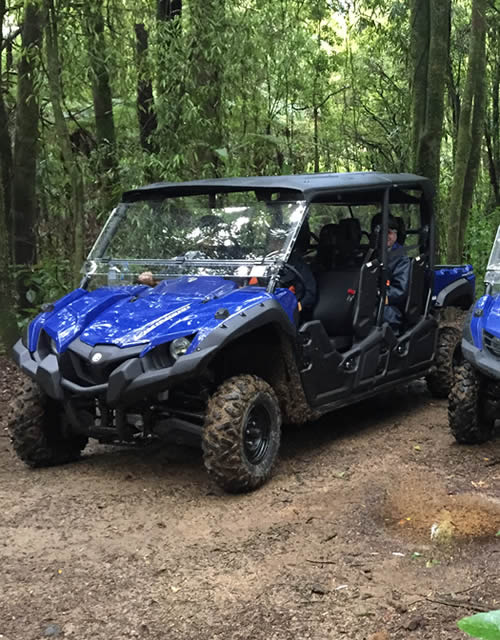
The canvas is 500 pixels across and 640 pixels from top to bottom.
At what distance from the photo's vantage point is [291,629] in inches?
117

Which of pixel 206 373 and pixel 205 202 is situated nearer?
pixel 206 373

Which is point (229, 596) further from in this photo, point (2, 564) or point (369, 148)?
point (369, 148)

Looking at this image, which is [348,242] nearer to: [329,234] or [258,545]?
[329,234]

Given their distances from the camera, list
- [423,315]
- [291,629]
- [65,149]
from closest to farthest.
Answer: [291,629], [423,315], [65,149]

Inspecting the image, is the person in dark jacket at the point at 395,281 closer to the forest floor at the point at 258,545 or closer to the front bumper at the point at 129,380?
the forest floor at the point at 258,545

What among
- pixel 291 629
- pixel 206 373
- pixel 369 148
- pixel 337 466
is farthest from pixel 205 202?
pixel 369 148

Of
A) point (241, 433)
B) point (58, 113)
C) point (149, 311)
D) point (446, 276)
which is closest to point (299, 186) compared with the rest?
point (149, 311)

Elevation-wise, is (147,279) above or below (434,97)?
below

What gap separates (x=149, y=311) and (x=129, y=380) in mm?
627

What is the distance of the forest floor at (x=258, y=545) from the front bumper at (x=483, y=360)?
23.3 inches

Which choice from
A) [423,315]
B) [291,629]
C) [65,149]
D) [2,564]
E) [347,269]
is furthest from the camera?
[65,149]

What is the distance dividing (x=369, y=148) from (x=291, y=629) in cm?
1446

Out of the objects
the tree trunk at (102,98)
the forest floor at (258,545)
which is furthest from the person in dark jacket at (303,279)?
the tree trunk at (102,98)

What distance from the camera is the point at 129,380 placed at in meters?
4.42
